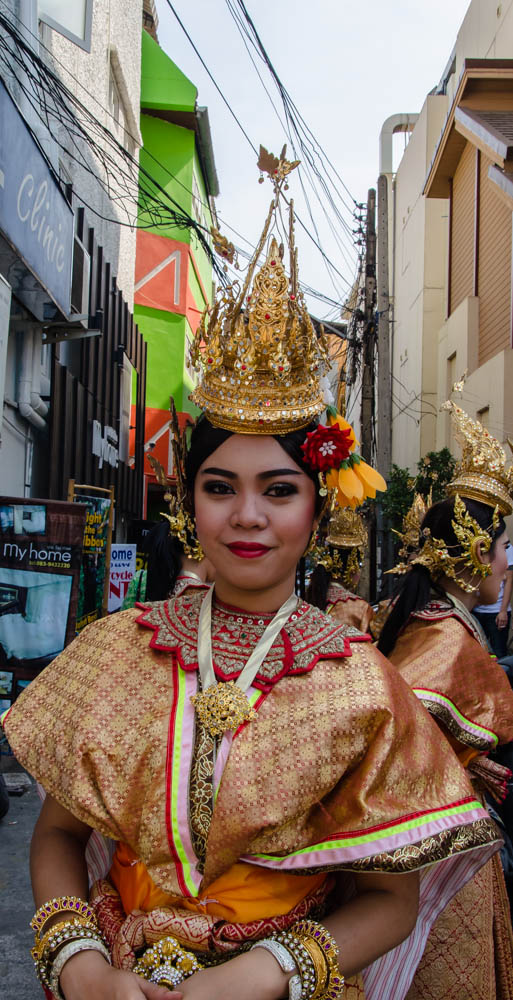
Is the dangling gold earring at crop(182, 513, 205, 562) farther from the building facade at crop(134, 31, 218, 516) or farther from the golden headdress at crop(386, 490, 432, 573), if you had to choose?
the building facade at crop(134, 31, 218, 516)

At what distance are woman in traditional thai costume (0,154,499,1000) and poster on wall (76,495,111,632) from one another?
401 cm

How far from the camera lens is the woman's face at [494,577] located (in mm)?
3093

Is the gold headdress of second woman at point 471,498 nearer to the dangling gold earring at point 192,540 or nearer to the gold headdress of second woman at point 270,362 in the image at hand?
the dangling gold earring at point 192,540

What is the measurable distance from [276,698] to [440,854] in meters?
0.43

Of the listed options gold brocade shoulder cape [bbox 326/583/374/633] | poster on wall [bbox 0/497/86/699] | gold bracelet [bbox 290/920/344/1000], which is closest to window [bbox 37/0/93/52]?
poster on wall [bbox 0/497/86/699]

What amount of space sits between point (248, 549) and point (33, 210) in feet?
16.9

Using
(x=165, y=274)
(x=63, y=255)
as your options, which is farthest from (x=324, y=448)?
(x=165, y=274)

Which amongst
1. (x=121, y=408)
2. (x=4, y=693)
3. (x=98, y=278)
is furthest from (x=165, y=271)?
(x=4, y=693)

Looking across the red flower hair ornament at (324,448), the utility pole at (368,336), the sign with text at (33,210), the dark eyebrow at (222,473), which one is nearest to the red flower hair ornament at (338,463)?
the red flower hair ornament at (324,448)

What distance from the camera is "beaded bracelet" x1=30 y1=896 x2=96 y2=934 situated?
60.1 inches

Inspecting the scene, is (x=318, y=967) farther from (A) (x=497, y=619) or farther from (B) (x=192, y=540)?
(A) (x=497, y=619)

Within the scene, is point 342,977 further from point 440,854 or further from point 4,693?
point 4,693

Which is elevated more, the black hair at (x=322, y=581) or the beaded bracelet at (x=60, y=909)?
the black hair at (x=322, y=581)

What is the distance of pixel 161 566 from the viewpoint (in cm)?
410
